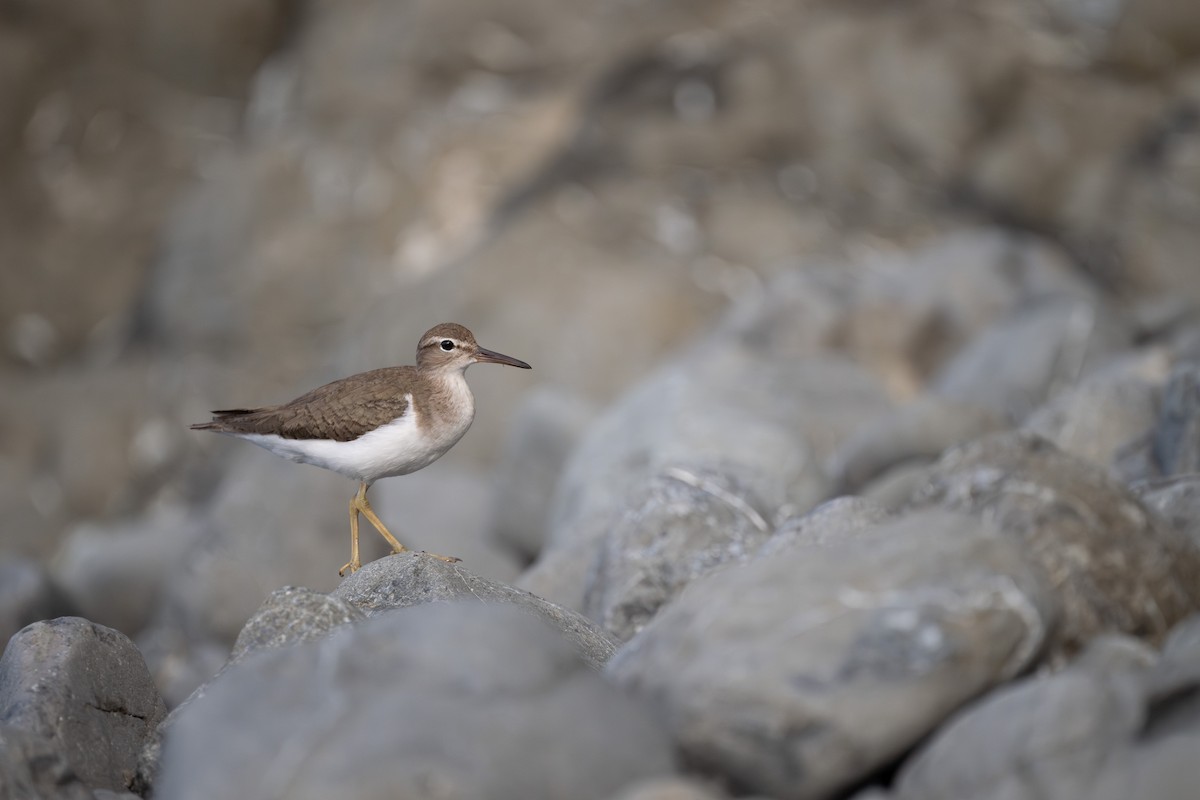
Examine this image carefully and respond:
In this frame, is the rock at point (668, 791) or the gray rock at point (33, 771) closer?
the rock at point (668, 791)

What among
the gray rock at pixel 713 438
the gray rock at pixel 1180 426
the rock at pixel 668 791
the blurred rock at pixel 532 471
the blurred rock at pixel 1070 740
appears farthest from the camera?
the blurred rock at pixel 532 471

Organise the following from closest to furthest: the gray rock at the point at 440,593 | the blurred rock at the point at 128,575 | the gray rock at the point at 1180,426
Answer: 1. the gray rock at the point at 440,593
2. the gray rock at the point at 1180,426
3. the blurred rock at the point at 128,575

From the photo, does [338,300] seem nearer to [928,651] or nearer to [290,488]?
[290,488]

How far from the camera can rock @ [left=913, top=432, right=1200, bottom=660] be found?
5492 millimetres

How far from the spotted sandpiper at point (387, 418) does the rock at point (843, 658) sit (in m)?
2.99

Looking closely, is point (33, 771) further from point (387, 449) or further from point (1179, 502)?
point (1179, 502)

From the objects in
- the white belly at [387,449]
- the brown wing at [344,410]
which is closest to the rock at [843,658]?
the white belly at [387,449]

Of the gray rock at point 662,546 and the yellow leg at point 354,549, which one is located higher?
the yellow leg at point 354,549

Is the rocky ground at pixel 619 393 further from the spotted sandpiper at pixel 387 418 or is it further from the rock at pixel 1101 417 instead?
the spotted sandpiper at pixel 387 418

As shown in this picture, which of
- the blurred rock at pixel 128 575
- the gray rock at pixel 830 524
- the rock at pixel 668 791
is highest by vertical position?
the gray rock at pixel 830 524

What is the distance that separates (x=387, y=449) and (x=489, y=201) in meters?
12.1

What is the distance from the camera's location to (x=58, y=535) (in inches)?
694

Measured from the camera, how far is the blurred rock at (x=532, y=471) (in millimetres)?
11844

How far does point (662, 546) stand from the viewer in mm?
7484
